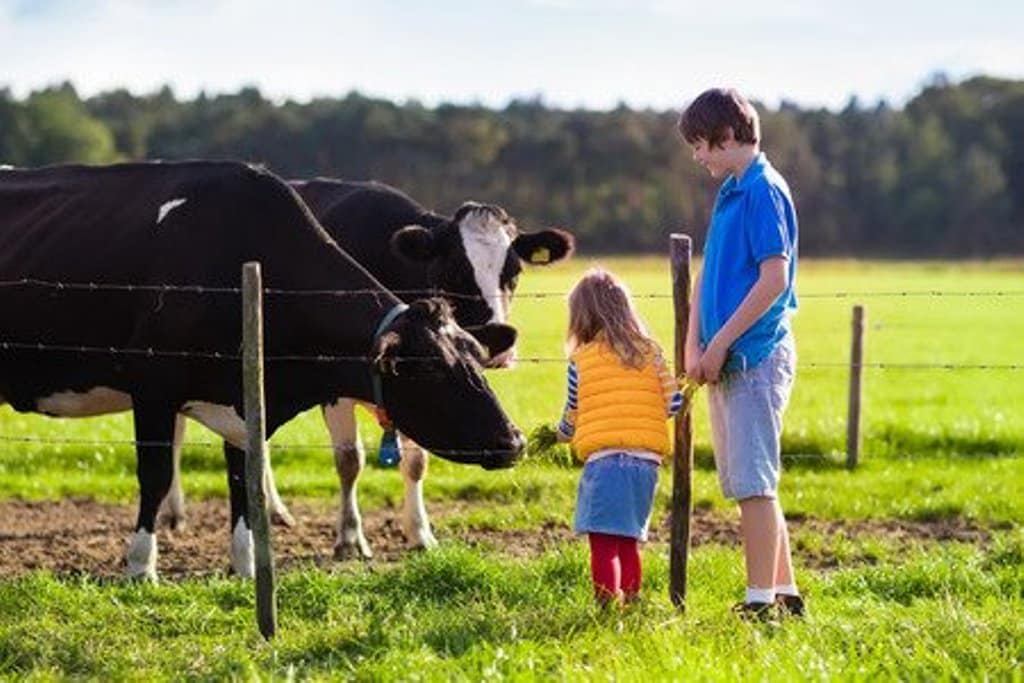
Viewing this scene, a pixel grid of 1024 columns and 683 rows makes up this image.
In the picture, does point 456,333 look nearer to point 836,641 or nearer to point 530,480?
point 836,641

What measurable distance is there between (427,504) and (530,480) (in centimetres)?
86

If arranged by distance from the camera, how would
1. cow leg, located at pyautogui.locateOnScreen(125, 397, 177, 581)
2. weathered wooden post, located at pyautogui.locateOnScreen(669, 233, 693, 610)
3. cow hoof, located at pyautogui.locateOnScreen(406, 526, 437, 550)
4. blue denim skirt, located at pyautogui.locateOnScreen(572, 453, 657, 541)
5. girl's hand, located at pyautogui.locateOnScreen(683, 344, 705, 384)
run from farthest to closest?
cow hoof, located at pyautogui.locateOnScreen(406, 526, 437, 550) → cow leg, located at pyautogui.locateOnScreen(125, 397, 177, 581) → weathered wooden post, located at pyautogui.locateOnScreen(669, 233, 693, 610) → blue denim skirt, located at pyautogui.locateOnScreen(572, 453, 657, 541) → girl's hand, located at pyautogui.locateOnScreen(683, 344, 705, 384)

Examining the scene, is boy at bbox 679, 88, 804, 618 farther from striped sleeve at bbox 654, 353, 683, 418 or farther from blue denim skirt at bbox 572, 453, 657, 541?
blue denim skirt at bbox 572, 453, 657, 541

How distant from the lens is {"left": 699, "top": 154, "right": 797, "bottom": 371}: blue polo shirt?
23.7 feet

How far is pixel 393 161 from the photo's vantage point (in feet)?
354

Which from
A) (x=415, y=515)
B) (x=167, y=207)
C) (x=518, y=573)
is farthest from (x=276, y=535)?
(x=518, y=573)

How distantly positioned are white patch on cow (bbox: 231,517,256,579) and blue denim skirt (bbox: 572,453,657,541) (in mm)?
2838

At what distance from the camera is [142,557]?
9.62 metres

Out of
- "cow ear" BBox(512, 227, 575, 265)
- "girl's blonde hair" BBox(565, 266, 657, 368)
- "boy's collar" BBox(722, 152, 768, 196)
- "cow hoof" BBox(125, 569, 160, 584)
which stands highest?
"boy's collar" BBox(722, 152, 768, 196)

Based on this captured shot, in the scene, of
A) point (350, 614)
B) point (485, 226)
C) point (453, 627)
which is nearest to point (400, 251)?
point (485, 226)

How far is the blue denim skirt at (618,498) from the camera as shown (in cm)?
752

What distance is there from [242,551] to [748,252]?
392 centimetres

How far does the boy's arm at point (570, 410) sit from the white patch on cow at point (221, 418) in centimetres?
268

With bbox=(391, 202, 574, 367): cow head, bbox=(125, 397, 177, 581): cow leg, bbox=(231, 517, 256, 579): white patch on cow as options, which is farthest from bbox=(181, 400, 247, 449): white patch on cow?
bbox=(391, 202, 574, 367): cow head
